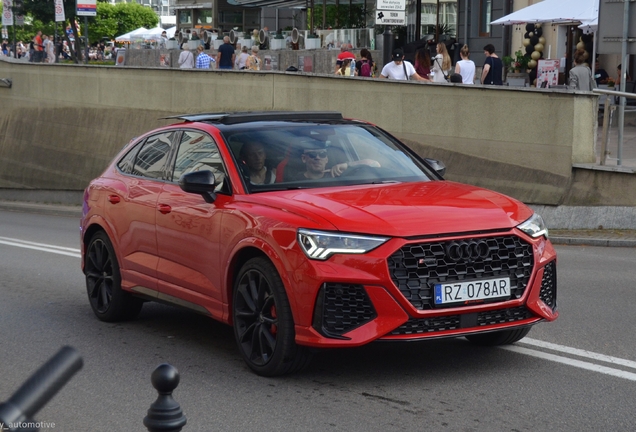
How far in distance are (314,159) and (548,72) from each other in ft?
61.3

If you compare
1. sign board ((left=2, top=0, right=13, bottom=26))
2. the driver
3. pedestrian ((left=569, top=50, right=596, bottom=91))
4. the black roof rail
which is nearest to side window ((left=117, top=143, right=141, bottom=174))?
the black roof rail

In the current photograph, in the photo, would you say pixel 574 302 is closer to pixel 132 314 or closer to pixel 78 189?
pixel 132 314

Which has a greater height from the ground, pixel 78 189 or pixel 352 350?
pixel 352 350

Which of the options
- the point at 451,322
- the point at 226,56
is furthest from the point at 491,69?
the point at 451,322

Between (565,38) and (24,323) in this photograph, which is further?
(565,38)

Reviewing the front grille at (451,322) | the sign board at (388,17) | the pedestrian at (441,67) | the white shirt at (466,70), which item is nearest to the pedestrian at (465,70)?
the white shirt at (466,70)

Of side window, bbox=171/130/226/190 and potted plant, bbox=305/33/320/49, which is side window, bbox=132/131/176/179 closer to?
side window, bbox=171/130/226/190

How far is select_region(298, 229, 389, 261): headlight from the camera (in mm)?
5918

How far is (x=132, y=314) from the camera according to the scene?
339 inches

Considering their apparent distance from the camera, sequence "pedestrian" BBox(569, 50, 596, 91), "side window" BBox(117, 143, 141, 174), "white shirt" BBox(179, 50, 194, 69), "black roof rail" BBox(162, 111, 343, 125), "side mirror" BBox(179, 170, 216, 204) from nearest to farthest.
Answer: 1. "side mirror" BBox(179, 170, 216, 204)
2. "black roof rail" BBox(162, 111, 343, 125)
3. "side window" BBox(117, 143, 141, 174)
4. "pedestrian" BBox(569, 50, 596, 91)
5. "white shirt" BBox(179, 50, 194, 69)

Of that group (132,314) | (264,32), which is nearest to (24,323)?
(132,314)

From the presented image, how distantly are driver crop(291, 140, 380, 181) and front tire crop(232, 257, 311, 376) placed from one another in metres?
0.91

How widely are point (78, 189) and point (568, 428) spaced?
25.7m

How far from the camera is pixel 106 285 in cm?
855
